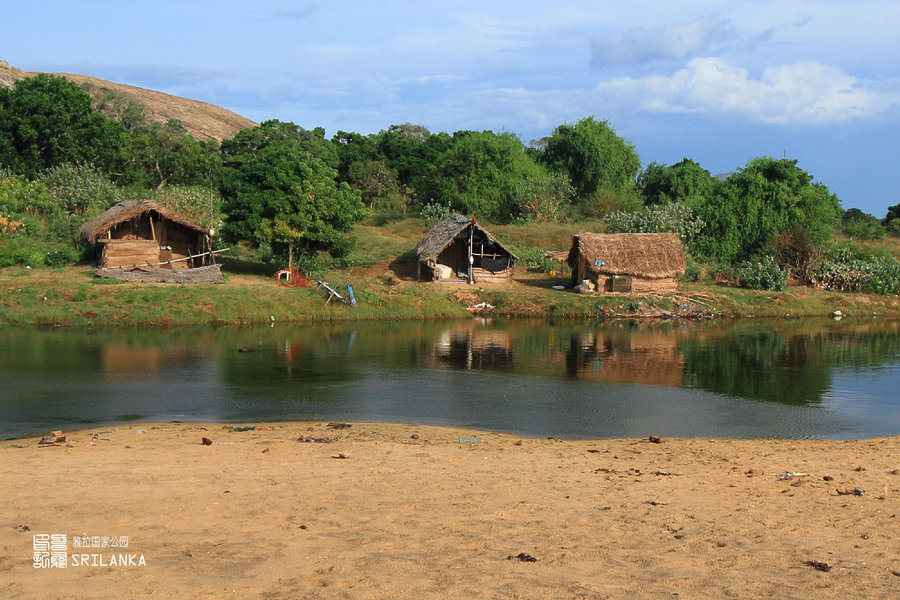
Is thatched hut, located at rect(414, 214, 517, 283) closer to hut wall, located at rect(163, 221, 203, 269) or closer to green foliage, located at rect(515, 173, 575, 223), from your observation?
hut wall, located at rect(163, 221, 203, 269)

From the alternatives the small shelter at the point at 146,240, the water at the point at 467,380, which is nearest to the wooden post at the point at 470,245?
the water at the point at 467,380

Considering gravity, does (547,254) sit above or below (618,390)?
above

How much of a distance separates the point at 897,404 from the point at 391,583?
13.2m

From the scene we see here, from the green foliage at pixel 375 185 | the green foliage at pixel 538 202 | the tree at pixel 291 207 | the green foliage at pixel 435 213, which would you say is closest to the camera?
the tree at pixel 291 207

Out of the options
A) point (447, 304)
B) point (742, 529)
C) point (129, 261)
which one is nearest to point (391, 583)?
point (742, 529)

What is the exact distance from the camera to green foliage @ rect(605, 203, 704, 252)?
38156mm

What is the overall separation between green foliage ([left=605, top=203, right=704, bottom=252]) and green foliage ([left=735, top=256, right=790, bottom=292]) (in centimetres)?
349

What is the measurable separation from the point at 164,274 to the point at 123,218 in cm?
278

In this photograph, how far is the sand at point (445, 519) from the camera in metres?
5.73

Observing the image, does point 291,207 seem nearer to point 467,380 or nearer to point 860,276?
point 467,380

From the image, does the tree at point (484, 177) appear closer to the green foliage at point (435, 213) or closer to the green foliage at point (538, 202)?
the green foliage at point (538, 202)

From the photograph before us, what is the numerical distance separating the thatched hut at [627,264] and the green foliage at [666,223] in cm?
485

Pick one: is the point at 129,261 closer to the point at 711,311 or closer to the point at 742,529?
the point at 711,311

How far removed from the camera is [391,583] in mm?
5684
